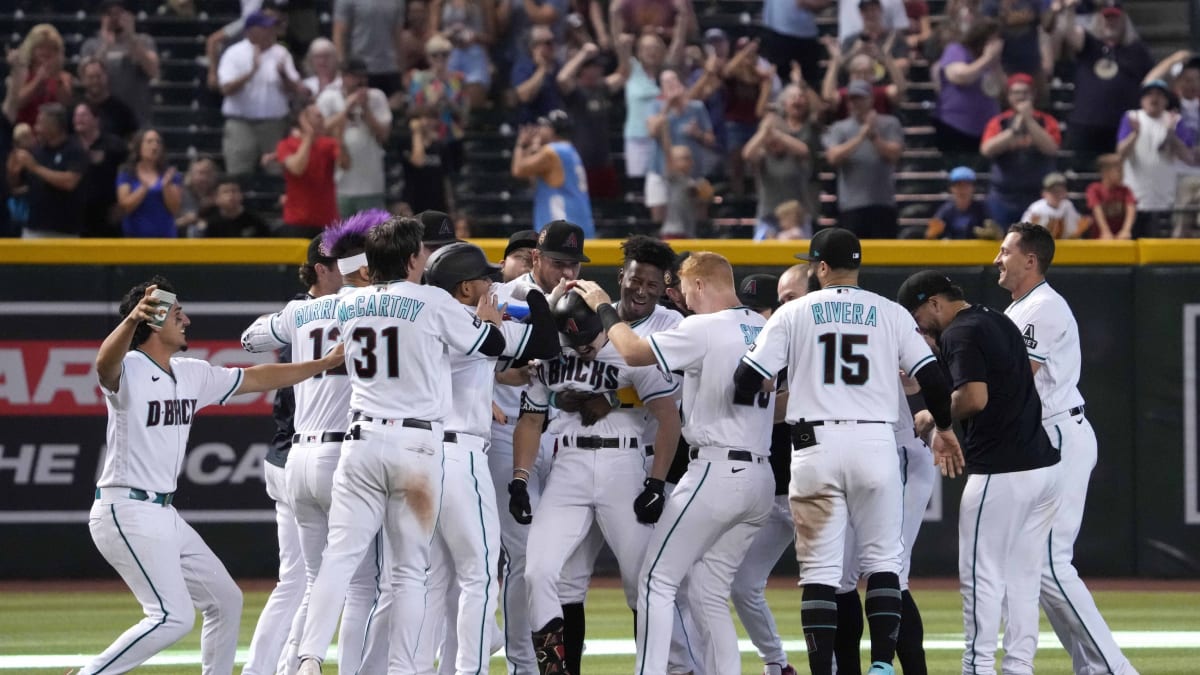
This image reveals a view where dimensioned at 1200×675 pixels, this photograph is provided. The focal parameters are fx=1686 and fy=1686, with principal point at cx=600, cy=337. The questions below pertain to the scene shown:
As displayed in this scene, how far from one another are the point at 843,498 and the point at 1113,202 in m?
7.93

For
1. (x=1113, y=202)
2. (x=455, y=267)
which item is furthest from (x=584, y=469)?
(x=1113, y=202)

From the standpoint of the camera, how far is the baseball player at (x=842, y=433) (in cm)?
728

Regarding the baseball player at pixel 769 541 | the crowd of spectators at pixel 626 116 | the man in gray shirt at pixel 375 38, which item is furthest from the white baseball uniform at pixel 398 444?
the man in gray shirt at pixel 375 38

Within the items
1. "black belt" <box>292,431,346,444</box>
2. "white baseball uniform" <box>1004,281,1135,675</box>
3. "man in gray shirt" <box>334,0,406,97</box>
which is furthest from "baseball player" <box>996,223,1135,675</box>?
"man in gray shirt" <box>334,0,406,97</box>

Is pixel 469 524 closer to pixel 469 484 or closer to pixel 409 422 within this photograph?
pixel 469 484

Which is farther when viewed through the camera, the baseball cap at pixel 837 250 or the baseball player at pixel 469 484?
the baseball cap at pixel 837 250

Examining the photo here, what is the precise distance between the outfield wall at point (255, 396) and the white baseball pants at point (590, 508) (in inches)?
189

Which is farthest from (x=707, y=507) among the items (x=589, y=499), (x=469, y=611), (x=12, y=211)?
(x=12, y=211)

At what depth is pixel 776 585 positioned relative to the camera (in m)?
12.7

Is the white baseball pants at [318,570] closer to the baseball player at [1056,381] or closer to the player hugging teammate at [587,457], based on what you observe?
the player hugging teammate at [587,457]

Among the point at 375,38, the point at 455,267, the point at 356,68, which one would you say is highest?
the point at 375,38

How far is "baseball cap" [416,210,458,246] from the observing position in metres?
8.02

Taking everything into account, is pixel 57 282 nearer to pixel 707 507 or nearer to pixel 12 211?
pixel 12 211

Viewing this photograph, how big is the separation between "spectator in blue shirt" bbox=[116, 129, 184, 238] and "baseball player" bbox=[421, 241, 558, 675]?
6.66m
